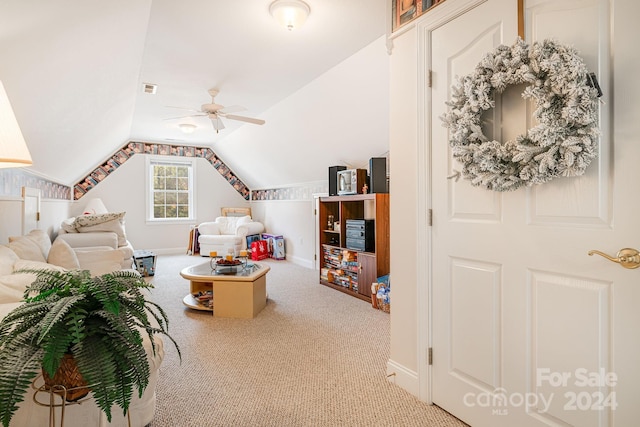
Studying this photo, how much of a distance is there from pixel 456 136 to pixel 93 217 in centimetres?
493

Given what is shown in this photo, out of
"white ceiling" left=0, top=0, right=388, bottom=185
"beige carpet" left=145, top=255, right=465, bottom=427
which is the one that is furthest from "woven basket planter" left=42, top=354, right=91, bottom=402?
"white ceiling" left=0, top=0, right=388, bottom=185

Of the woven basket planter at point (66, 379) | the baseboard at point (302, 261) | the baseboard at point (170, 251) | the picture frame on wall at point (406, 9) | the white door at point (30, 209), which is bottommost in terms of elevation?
the baseboard at point (302, 261)

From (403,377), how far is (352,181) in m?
2.68

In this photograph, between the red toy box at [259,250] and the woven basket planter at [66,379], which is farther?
the red toy box at [259,250]

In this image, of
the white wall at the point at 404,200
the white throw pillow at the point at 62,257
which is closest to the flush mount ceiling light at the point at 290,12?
the white wall at the point at 404,200

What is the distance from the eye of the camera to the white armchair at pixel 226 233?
21.9ft

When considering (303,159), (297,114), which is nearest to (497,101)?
(297,114)

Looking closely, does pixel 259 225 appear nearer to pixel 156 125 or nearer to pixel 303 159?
pixel 303 159

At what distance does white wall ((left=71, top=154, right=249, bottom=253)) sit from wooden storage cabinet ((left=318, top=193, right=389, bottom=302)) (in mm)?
4037

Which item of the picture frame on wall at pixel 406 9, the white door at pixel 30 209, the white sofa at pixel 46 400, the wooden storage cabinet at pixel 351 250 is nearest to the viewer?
the white sofa at pixel 46 400

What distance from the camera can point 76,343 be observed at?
3.08 ft

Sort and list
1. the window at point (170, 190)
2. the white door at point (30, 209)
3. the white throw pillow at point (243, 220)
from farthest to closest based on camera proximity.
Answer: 1. the window at point (170, 190)
2. the white throw pillow at point (243, 220)
3. the white door at point (30, 209)

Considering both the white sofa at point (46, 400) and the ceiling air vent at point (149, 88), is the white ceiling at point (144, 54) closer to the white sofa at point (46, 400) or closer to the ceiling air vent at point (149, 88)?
the ceiling air vent at point (149, 88)

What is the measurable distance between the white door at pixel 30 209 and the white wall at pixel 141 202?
3.08 metres
